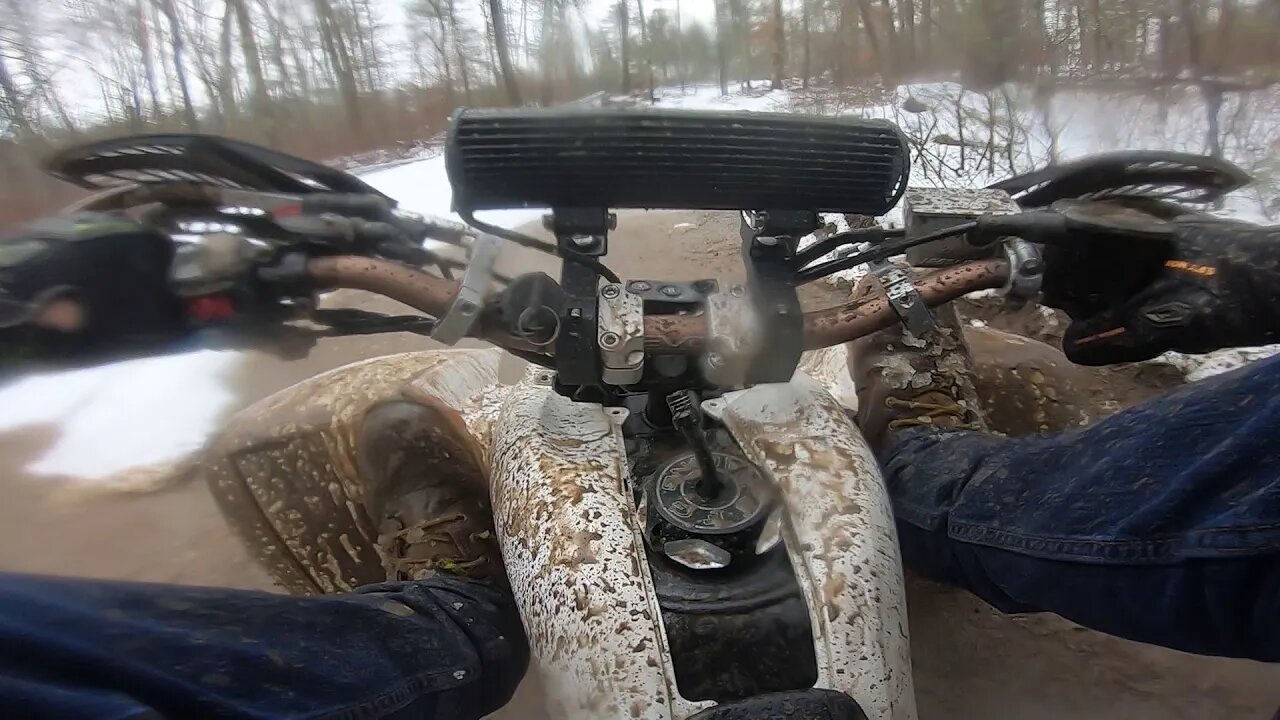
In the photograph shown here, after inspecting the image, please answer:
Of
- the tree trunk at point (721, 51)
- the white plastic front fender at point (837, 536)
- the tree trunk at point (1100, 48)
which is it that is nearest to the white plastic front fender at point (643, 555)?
the white plastic front fender at point (837, 536)

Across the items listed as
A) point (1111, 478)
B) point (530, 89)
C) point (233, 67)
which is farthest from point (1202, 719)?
point (233, 67)

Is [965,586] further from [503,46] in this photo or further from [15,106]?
[15,106]

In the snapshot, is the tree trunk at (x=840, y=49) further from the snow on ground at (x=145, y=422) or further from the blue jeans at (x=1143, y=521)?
the snow on ground at (x=145, y=422)

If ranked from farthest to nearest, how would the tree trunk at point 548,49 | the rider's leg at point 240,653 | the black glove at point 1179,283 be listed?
1. the tree trunk at point 548,49
2. the black glove at point 1179,283
3. the rider's leg at point 240,653

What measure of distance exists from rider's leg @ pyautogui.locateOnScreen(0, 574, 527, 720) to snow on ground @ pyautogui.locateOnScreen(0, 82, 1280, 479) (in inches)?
21.6

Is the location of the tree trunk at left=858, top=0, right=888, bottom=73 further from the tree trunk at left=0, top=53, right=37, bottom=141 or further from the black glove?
the tree trunk at left=0, top=53, right=37, bottom=141

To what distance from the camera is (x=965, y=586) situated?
2.32 ft

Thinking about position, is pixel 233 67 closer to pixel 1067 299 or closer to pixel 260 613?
pixel 260 613

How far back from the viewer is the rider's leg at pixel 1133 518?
47cm

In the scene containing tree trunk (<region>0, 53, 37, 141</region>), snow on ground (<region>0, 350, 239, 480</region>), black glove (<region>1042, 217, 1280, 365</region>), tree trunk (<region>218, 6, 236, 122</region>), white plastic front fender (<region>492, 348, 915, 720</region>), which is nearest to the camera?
white plastic front fender (<region>492, 348, 915, 720</region>)

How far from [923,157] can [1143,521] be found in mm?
1609

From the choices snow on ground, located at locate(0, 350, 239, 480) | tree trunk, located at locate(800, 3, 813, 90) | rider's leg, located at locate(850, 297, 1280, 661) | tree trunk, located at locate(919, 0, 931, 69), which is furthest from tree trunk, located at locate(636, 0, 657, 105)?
snow on ground, located at locate(0, 350, 239, 480)

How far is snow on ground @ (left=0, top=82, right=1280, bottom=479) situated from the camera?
1257 millimetres

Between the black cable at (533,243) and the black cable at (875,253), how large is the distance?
16cm
